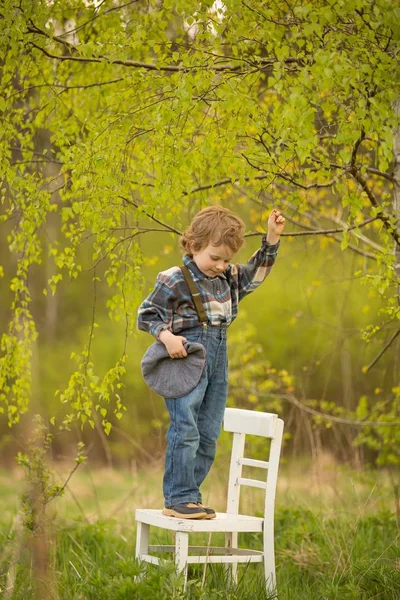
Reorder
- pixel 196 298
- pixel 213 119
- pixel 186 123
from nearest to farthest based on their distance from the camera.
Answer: pixel 196 298 → pixel 213 119 → pixel 186 123

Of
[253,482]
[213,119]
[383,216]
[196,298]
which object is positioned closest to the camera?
[196,298]

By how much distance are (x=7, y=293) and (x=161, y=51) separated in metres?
13.6

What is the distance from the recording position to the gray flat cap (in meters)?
3.49

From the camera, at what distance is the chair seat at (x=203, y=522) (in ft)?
10.9

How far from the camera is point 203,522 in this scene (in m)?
3.36

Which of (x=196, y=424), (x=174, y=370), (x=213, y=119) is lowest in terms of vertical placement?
(x=196, y=424)

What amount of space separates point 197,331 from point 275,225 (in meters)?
0.58

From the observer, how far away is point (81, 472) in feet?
46.4

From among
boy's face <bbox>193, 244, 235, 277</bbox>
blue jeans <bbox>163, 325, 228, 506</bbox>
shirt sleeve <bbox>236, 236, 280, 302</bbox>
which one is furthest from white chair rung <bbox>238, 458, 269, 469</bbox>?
→ boy's face <bbox>193, 244, 235, 277</bbox>

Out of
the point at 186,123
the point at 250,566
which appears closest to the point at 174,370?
the point at 186,123

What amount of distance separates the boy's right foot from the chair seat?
4 centimetres

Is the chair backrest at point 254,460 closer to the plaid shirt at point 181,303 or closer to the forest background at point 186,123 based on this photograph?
the plaid shirt at point 181,303

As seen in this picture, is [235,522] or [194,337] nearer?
[235,522]

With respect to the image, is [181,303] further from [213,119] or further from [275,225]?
[213,119]
